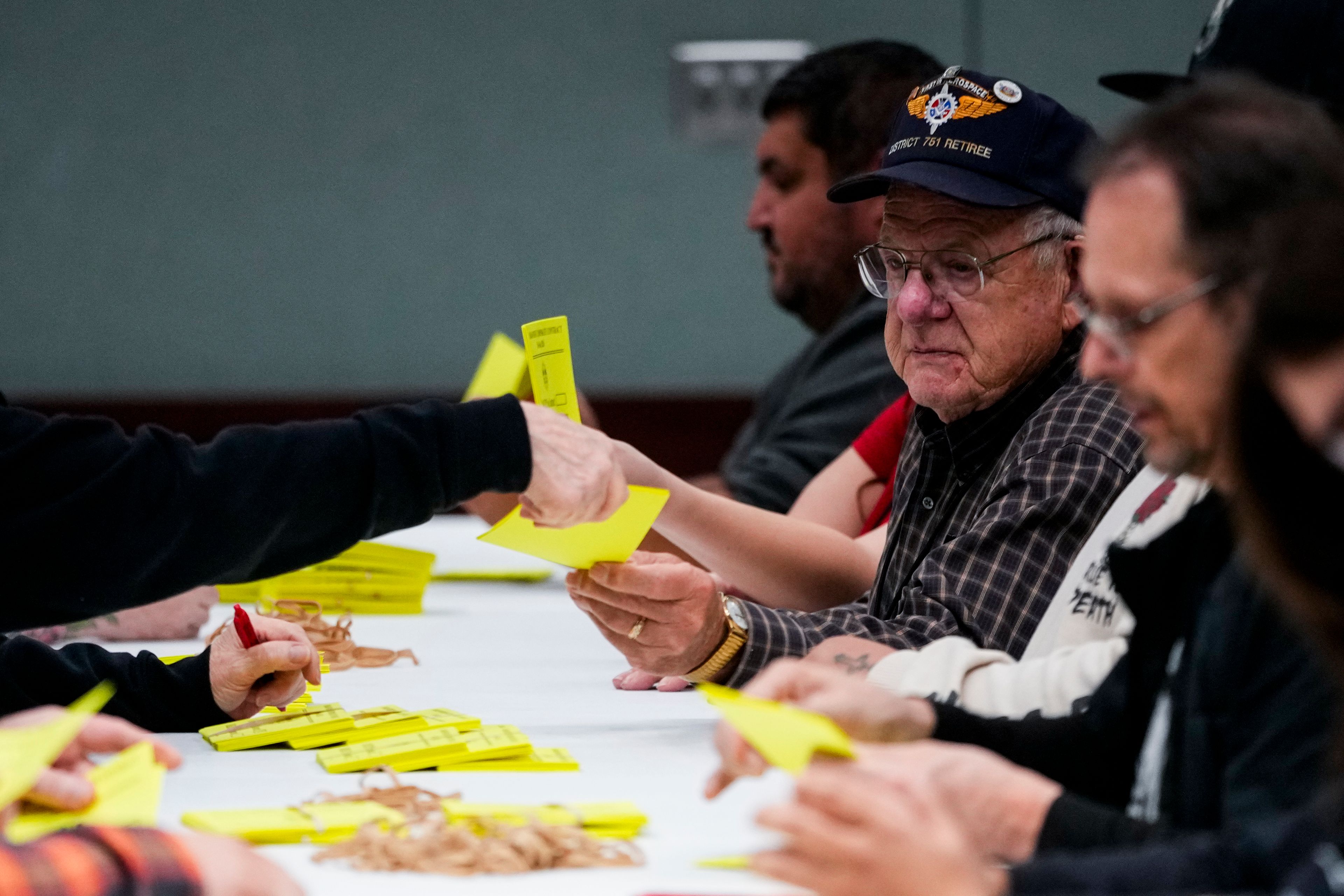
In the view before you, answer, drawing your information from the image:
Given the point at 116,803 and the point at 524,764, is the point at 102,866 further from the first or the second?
the point at 524,764

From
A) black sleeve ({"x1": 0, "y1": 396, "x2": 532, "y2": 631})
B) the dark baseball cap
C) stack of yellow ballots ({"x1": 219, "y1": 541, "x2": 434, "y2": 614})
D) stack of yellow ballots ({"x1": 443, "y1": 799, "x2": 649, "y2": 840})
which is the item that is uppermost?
the dark baseball cap

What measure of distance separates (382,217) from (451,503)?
3.97 m

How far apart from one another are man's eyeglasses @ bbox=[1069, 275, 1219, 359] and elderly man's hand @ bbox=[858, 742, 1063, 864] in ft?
1.04

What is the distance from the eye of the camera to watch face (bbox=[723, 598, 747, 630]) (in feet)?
5.82

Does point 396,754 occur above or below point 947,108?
below

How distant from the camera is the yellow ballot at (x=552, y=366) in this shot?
1.75m

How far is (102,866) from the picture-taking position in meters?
0.88

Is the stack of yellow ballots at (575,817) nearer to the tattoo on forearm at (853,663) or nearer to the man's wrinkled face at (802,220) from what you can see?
the tattoo on forearm at (853,663)

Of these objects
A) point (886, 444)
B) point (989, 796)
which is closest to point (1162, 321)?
point (989, 796)

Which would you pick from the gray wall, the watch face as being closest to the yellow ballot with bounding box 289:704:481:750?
the watch face


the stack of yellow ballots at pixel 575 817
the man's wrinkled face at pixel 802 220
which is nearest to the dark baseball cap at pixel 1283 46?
the stack of yellow ballots at pixel 575 817

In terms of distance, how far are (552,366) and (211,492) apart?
2.02 ft

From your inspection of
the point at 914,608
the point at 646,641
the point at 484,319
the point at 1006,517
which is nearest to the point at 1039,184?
the point at 1006,517

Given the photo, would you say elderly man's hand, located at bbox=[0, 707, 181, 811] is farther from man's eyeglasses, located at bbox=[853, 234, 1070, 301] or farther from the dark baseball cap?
the dark baseball cap
